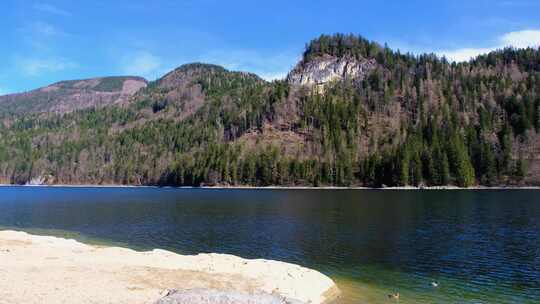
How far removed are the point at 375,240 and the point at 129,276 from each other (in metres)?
34.2

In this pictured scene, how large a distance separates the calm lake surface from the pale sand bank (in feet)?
15.1

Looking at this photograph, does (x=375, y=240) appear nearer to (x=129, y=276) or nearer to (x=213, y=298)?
(x=129, y=276)

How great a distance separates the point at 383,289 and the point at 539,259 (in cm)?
1959

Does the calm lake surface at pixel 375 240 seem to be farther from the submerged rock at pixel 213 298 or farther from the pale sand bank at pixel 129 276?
the submerged rock at pixel 213 298

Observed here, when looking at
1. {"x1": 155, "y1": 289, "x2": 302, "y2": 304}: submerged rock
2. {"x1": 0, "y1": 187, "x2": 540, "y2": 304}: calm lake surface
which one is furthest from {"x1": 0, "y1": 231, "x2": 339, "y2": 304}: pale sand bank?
{"x1": 0, "y1": 187, "x2": 540, "y2": 304}: calm lake surface

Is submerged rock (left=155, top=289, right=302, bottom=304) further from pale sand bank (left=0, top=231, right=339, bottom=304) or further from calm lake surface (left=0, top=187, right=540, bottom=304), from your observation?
calm lake surface (left=0, top=187, right=540, bottom=304)

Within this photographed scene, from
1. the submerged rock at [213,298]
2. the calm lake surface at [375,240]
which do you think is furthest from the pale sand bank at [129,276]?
the calm lake surface at [375,240]

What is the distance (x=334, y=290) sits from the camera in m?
32.5

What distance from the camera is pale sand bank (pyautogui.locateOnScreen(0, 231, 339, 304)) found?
81.1 feet

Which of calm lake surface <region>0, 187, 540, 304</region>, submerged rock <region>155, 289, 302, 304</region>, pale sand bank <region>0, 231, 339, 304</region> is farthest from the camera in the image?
calm lake surface <region>0, 187, 540, 304</region>

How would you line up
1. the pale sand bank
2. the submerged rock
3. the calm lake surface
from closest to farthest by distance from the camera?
the submerged rock, the pale sand bank, the calm lake surface

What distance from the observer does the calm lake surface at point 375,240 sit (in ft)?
113

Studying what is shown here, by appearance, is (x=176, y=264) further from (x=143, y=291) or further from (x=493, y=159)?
(x=493, y=159)

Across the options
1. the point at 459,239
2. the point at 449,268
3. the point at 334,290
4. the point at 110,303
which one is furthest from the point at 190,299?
the point at 459,239
